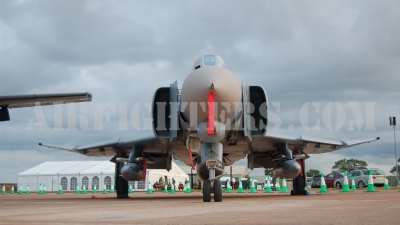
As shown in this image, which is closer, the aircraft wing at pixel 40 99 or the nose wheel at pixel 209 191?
the nose wheel at pixel 209 191

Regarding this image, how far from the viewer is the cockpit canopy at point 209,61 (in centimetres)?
1057

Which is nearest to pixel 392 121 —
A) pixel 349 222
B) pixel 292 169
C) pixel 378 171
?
pixel 378 171

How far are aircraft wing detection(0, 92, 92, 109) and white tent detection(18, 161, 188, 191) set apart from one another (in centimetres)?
2766

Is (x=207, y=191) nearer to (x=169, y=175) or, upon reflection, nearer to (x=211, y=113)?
(x=211, y=113)

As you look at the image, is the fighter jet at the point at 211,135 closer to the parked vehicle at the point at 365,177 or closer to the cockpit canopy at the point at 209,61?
the cockpit canopy at the point at 209,61

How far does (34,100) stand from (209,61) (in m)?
5.11

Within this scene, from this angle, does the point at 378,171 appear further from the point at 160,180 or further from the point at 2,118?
the point at 2,118

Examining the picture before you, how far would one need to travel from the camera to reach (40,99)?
1255 cm

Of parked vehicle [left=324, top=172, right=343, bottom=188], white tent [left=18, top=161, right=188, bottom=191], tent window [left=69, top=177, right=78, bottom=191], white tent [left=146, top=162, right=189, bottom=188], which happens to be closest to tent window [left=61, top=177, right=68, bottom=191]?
white tent [left=18, top=161, right=188, bottom=191]

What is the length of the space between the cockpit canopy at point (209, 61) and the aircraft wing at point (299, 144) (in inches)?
127

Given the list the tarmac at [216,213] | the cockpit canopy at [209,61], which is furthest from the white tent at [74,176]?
the tarmac at [216,213]

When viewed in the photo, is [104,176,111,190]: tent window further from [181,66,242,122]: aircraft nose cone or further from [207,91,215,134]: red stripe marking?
[207,91,215,134]: red stripe marking

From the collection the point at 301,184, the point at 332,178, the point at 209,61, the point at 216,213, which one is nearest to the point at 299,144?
the point at 301,184

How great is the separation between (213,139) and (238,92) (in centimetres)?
110
